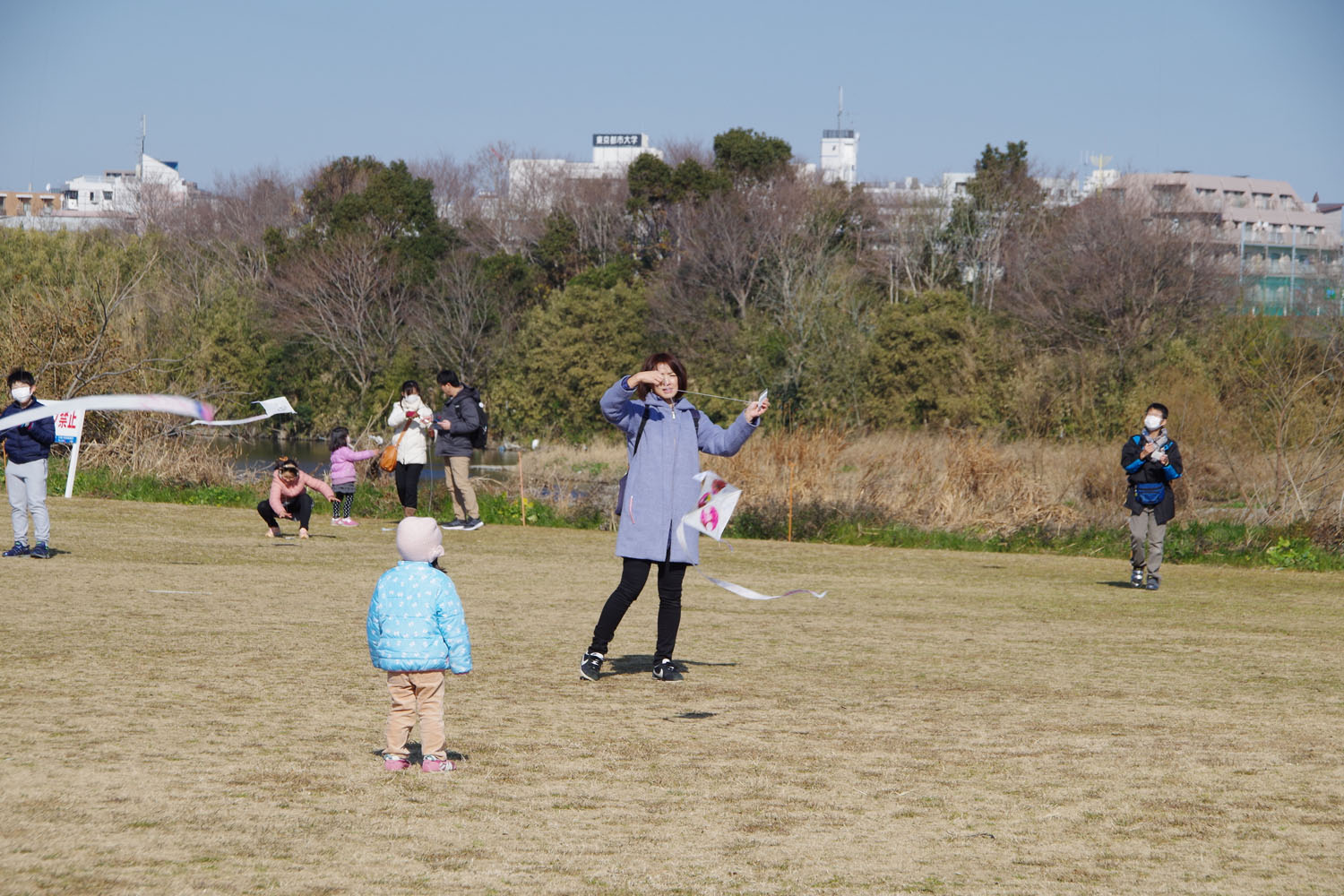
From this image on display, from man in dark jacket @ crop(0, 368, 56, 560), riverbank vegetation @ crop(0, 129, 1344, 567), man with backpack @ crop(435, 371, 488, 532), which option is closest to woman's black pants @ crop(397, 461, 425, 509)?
man with backpack @ crop(435, 371, 488, 532)

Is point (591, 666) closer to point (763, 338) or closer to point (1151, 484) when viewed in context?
point (1151, 484)

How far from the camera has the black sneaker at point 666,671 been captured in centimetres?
714

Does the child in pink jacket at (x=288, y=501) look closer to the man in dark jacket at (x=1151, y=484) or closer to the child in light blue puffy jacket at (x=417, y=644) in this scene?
the man in dark jacket at (x=1151, y=484)

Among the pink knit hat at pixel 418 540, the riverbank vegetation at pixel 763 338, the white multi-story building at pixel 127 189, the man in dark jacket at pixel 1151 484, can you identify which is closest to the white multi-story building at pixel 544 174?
the riverbank vegetation at pixel 763 338

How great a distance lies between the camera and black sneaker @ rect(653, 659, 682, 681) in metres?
7.14

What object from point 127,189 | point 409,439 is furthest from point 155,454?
point 127,189

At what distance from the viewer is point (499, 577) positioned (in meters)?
11.9

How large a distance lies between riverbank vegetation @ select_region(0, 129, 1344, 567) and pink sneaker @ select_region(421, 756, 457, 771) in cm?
1174

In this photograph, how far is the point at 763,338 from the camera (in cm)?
4734

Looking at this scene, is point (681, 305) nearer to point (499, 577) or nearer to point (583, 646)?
point (499, 577)

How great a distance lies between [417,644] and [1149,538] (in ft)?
30.1

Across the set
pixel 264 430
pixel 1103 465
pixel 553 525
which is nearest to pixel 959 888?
pixel 553 525

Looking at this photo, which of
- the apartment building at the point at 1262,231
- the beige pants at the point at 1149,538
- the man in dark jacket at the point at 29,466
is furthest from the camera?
the apartment building at the point at 1262,231

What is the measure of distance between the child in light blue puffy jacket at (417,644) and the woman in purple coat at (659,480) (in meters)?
1.81
